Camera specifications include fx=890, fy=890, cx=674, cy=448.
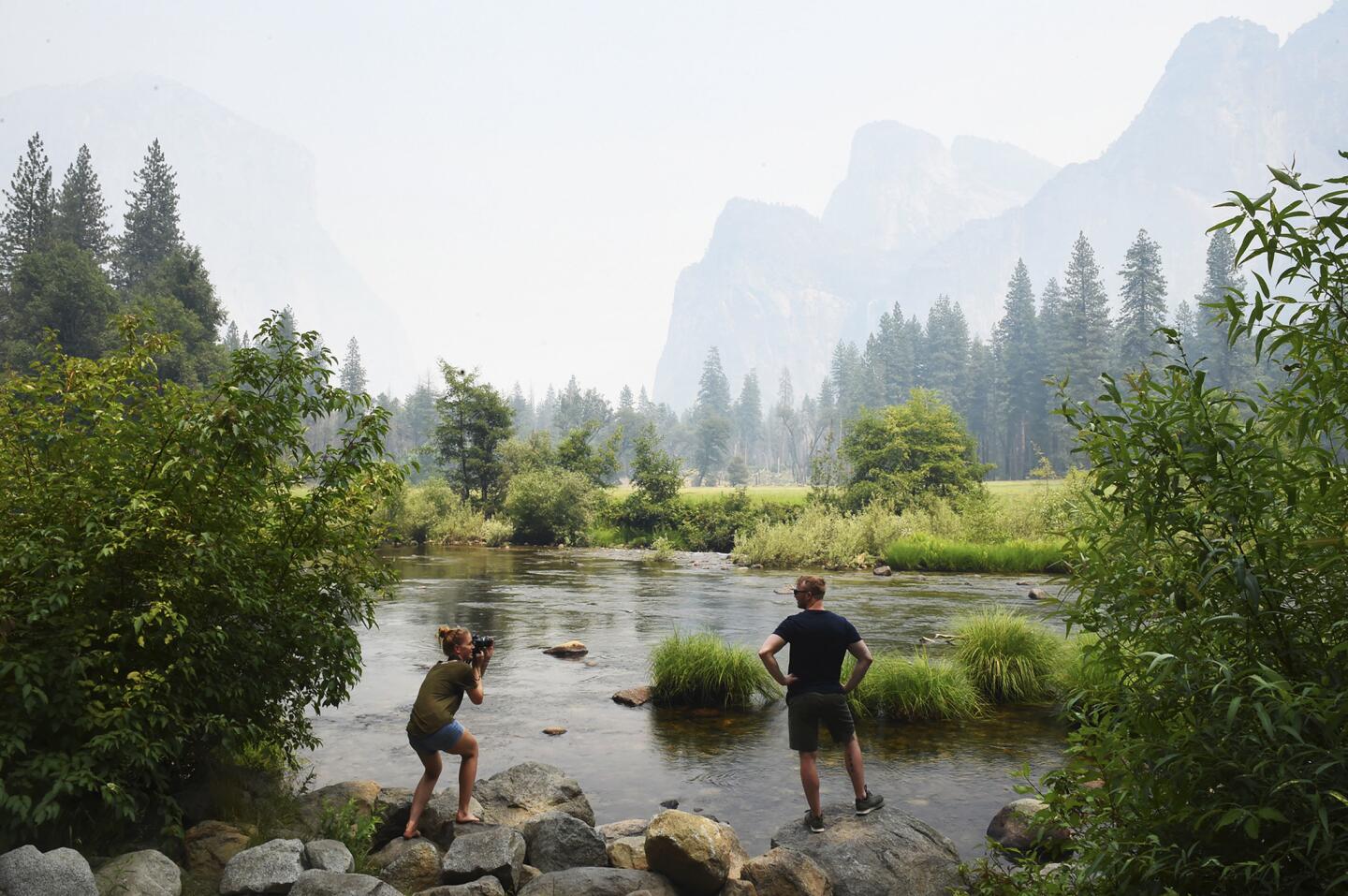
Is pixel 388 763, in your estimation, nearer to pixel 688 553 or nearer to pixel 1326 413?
pixel 1326 413

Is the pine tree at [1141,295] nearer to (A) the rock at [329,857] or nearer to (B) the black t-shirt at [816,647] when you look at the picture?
(B) the black t-shirt at [816,647]

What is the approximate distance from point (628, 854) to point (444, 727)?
1794 mm

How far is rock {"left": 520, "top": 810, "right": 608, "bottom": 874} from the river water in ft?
4.70

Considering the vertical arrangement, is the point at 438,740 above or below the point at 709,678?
above

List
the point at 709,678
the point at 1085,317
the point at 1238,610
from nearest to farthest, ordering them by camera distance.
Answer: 1. the point at 1238,610
2. the point at 709,678
3. the point at 1085,317

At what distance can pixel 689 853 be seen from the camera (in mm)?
6008

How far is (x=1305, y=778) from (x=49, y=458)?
7.47m

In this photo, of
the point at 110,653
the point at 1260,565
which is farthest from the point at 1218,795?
the point at 110,653

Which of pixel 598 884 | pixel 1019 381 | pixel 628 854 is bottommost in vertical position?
pixel 628 854

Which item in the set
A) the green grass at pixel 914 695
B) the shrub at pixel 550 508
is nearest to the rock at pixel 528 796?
the green grass at pixel 914 695

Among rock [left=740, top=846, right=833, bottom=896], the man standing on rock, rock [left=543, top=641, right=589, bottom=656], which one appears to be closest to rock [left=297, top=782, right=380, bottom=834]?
rock [left=740, top=846, right=833, bottom=896]

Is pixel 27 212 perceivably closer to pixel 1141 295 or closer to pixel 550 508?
pixel 550 508

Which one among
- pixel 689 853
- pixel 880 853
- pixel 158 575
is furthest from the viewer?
pixel 880 853

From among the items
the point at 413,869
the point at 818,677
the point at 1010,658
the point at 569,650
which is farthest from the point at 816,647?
the point at 569,650
